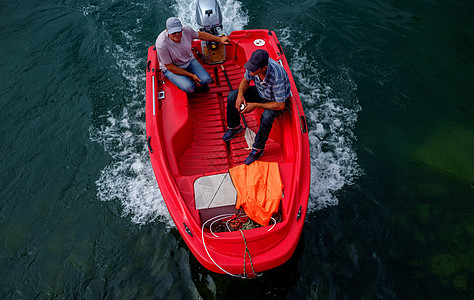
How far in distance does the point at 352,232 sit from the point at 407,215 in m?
1.04

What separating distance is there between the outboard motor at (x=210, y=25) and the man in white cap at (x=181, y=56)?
0.51 m

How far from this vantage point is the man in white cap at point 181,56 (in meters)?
5.11

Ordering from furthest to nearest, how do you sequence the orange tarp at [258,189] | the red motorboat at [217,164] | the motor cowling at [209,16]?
the motor cowling at [209,16], the orange tarp at [258,189], the red motorboat at [217,164]

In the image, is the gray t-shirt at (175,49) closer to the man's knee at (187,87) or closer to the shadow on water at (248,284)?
the man's knee at (187,87)

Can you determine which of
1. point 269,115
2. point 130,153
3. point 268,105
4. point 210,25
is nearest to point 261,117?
point 269,115

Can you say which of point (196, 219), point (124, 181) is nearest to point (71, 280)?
point (124, 181)

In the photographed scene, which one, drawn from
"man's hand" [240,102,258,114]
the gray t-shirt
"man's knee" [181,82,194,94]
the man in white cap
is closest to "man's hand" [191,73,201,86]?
the man in white cap

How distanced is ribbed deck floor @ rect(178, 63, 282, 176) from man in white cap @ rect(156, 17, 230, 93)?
1.05 feet

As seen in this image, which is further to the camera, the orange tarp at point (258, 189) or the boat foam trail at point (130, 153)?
the boat foam trail at point (130, 153)

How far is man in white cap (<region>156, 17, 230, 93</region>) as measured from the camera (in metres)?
5.11

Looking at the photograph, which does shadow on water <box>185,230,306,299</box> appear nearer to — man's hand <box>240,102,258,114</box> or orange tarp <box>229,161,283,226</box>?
orange tarp <box>229,161,283,226</box>

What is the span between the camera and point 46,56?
7996 millimetres

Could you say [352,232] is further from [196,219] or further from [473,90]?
[473,90]

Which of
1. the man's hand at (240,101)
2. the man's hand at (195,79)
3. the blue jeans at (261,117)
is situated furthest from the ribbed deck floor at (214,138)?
the man's hand at (240,101)
